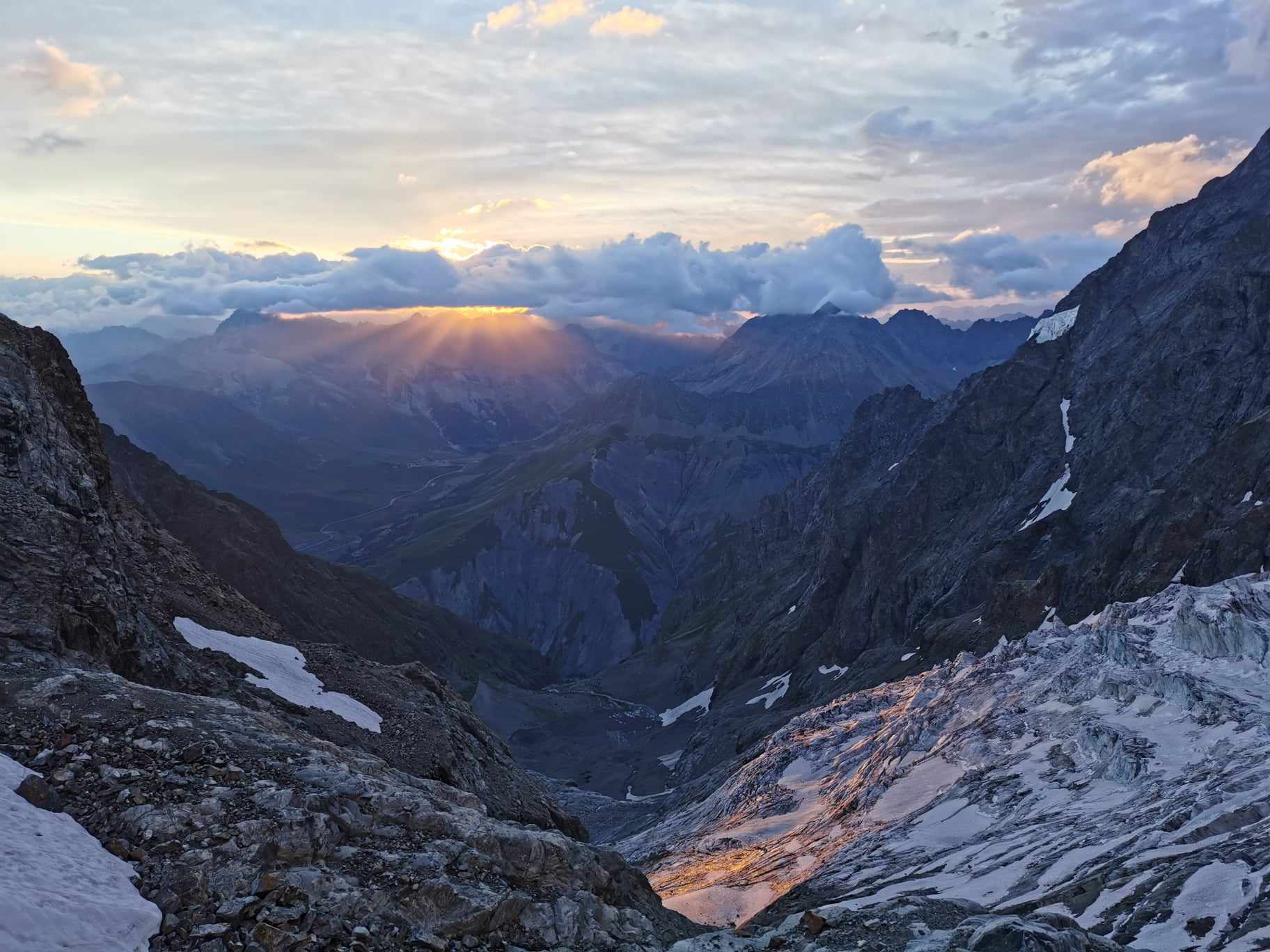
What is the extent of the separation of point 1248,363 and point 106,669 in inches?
6417

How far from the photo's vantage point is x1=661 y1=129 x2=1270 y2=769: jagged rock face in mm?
119125

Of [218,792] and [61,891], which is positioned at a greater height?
[61,891]

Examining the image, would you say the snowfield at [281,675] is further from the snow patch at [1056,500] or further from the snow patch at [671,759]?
the snow patch at [1056,500]

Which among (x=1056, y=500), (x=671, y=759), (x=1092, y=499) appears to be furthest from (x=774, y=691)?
(x=1092, y=499)

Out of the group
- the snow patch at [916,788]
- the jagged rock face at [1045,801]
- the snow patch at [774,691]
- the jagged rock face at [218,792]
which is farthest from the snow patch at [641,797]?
the jagged rock face at [218,792]

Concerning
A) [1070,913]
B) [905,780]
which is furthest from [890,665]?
[1070,913]

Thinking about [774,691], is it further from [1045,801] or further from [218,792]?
[218,792]

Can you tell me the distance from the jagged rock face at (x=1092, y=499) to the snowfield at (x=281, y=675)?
92.6 m

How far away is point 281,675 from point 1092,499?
141058 millimetres

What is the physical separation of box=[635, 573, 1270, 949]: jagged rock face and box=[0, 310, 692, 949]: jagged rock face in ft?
18.5

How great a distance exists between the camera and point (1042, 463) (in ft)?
579

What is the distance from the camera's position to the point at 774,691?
6919 inches

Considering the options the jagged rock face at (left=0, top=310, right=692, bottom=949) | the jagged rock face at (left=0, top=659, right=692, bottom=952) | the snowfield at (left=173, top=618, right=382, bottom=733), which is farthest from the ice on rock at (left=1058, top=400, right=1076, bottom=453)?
the jagged rock face at (left=0, top=659, right=692, bottom=952)

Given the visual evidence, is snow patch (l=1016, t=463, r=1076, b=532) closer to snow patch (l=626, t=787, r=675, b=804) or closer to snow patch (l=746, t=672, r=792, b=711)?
snow patch (l=746, t=672, r=792, b=711)
